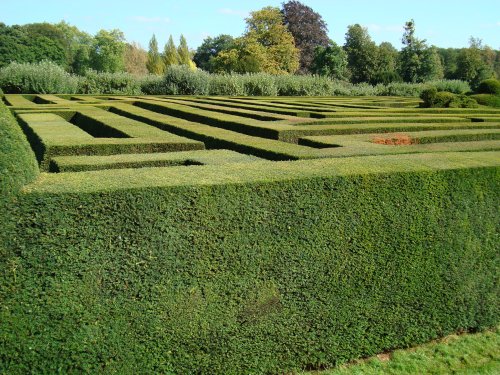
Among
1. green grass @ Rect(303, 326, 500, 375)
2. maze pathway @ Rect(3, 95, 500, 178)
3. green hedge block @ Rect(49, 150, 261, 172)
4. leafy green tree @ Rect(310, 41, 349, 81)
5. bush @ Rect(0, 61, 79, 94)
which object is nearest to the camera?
green grass @ Rect(303, 326, 500, 375)

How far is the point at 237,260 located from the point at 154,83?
3012 cm

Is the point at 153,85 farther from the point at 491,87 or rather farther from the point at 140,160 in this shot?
the point at 140,160

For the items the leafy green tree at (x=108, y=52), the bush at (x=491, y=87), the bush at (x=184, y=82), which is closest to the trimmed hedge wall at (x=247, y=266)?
the bush at (x=491, y=87)

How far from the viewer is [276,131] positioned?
34.8 feet

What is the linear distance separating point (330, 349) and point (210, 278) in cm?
148

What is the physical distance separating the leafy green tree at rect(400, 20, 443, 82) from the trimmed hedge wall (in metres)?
54.1

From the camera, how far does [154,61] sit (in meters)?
66.9

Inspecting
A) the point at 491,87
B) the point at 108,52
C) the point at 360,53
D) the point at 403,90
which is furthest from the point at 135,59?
the point at 491,87

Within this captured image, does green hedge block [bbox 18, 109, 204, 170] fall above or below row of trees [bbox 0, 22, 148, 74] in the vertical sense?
below

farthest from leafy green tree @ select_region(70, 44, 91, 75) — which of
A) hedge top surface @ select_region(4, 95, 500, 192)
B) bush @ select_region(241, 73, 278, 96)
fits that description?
hedge top surface @ select_region(4, 95, 500, 192)

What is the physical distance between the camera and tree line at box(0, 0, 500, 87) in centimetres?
5748

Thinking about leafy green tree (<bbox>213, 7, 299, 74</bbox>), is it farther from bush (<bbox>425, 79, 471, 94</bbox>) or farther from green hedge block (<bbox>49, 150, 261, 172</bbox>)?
green hedge block (<bbox>49, 150, 261, 172</bbox>)

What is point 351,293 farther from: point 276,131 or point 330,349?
point 276,131

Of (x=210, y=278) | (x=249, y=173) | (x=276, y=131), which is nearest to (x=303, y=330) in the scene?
(x=210, y=278)
